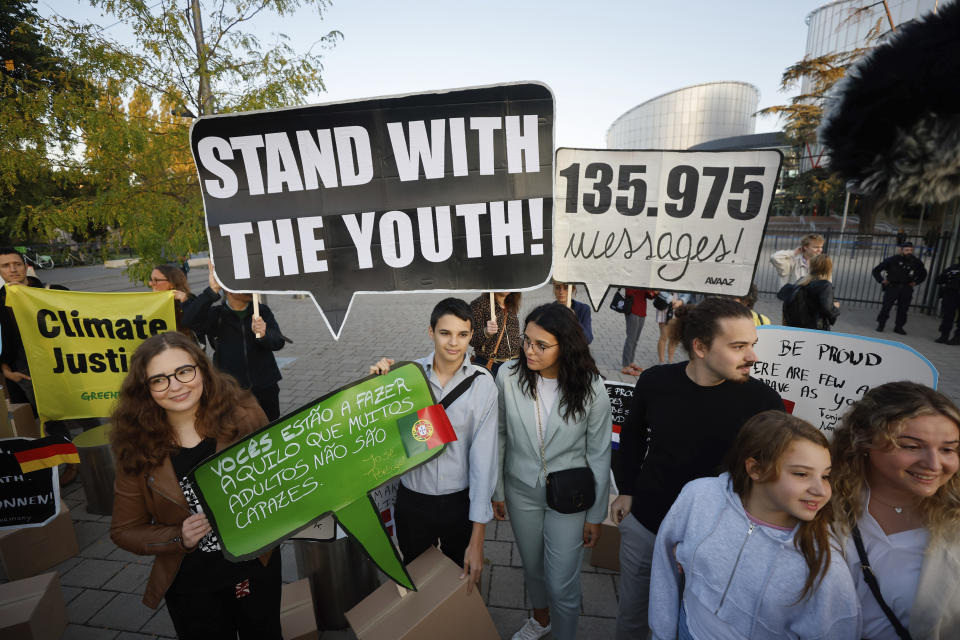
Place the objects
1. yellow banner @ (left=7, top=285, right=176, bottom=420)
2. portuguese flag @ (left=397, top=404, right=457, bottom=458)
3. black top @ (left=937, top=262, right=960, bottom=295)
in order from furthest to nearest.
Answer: black top @ (left=937, top=262, right=960, bottom=295)
yellow banner @ (left=7, top=285, right=176, bottom=420)
portuguese flag @ (left=397, top=404, right=457, bottom=458)

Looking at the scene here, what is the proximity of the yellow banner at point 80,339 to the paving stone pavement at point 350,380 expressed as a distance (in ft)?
3.35

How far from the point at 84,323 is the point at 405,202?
3284 millimetres

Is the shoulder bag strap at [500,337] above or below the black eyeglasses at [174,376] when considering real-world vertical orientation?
below

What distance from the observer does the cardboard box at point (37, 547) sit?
3044mm

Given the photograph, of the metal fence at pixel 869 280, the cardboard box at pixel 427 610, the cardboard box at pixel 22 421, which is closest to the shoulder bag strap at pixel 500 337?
the cardboard box at pixel 427 610

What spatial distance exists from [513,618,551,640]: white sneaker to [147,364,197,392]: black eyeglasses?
7.58 feet

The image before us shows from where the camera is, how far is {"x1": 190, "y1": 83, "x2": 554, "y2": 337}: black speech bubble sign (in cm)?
254

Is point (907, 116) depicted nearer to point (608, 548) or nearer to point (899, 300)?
point (608, 548)

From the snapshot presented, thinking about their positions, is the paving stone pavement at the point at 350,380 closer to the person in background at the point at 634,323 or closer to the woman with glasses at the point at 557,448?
the person in background at the point at 634,323

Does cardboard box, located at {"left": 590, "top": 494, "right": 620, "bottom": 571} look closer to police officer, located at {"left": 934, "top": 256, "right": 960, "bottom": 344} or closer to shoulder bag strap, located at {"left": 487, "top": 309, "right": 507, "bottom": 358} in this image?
shoulder bag strap, located at {"left": 487, "top": 309, "right": 507, "bottom": 358}

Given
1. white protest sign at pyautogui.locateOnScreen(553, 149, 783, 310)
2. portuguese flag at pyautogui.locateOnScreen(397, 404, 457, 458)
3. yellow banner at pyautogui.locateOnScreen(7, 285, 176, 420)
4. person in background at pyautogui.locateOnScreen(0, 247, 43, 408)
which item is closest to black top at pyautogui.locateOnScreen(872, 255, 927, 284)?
white protest sign at pyautogui.locateOnScreen(553, 149, 783, 310)

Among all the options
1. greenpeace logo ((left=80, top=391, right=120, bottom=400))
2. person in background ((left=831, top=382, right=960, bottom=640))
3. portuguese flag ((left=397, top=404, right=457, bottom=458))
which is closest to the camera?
person in background ((left=831, top=382, right=960, bottom=640))

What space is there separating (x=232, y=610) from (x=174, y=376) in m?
1.16

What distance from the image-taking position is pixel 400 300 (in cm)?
1355
